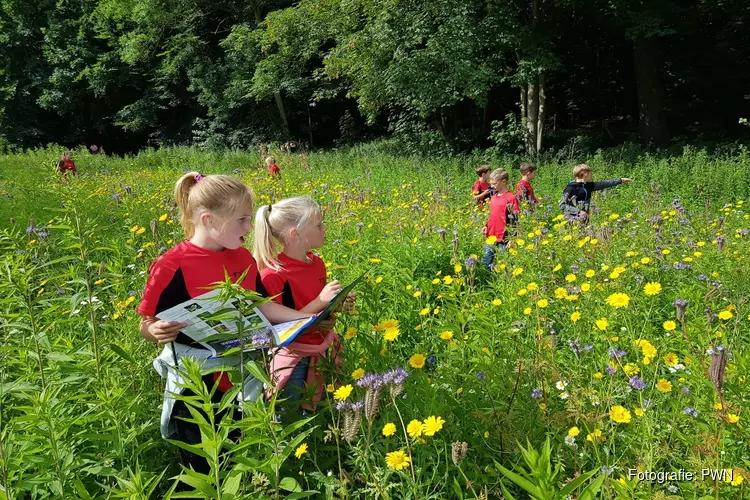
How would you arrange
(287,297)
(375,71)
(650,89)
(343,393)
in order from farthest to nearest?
(650,89)
(375,71)
(287,297)
(343,393)

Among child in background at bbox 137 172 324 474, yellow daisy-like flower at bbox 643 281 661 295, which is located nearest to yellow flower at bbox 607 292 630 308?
yellow daisy-like flower at bbox 643 281 661 295

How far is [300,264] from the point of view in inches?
93.5

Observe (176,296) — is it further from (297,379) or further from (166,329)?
(297,379)

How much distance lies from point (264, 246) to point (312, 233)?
0.76 feet

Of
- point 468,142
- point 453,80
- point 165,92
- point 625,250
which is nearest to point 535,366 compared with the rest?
point 625,250

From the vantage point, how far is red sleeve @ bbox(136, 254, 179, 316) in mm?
1947

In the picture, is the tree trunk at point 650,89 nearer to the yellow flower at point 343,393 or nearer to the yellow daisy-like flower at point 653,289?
the yellow daisy-like flower at point 653,289

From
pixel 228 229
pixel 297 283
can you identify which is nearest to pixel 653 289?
pixel 297 283

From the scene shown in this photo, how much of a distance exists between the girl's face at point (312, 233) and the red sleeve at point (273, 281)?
197 millimetres

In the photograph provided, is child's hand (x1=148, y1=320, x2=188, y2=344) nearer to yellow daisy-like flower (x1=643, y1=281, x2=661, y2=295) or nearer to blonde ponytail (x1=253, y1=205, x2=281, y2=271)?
blonde ponytail (x1=253, y1=205, x2=281, y2=271)

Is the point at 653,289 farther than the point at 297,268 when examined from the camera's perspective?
Yes

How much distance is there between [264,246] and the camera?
7.59ft

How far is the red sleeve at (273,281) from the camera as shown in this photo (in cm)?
224

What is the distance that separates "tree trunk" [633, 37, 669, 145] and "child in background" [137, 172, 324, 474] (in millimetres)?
16070
